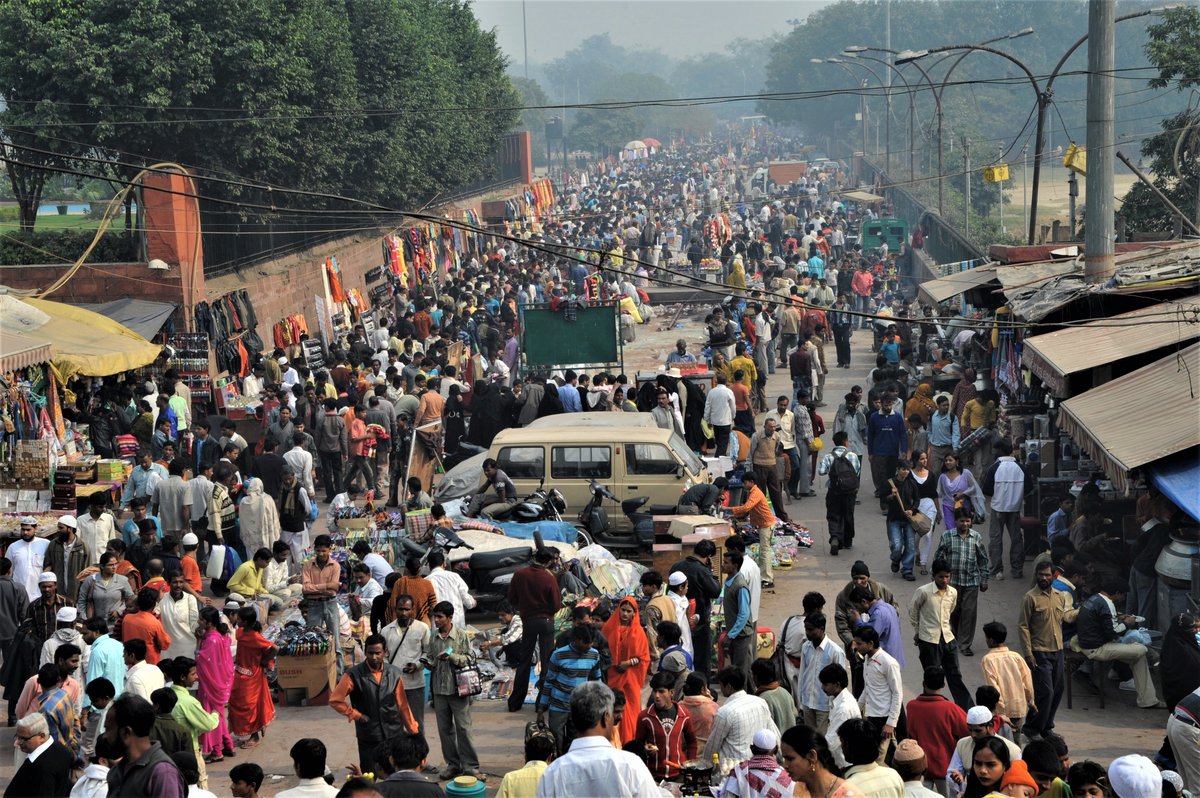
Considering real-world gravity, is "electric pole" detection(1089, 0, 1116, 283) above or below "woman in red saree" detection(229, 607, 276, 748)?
above

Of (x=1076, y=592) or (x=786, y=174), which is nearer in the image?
(x=1076, y=592)

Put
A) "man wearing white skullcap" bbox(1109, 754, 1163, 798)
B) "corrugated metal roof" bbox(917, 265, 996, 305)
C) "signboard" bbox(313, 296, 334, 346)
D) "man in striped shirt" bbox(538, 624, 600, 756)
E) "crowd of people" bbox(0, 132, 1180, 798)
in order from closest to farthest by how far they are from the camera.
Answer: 1. "man wearing white skullcap" bbox(1109, 754, 1163, 798)
2. "crowd of people" bbox(0, 132, 1180, 798)
3. "man in striped shirt" bbox(538, 624, 600, 756)
4. "corrugated metal roof" bbox(917, 265, 996, 305)
5. "signboard" bbox(313, 296, 334, 346)

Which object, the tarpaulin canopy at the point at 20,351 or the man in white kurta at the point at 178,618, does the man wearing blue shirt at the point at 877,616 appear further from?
the tarpaulin canopy at the point at 20,351

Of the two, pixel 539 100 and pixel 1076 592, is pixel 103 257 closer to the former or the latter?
pixel 1076 592

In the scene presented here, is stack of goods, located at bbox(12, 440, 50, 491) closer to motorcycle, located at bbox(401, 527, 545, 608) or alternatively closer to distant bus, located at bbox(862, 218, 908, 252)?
motorcycle, located at bbox(401, 527, 545, 608)

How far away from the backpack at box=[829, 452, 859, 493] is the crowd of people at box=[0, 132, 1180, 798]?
33 mm

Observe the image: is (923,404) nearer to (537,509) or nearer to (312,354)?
(537,509)

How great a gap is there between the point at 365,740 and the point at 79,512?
7.62 metres

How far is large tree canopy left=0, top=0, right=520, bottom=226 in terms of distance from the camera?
2669 cm

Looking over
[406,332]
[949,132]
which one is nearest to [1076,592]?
[406,332]

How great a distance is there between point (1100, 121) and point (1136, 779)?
10.7 metres

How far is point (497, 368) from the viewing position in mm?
23047

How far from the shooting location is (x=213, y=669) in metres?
10.9

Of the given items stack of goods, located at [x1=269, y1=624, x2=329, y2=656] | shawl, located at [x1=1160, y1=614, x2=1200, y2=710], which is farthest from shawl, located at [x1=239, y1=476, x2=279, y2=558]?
shawl, located at [x1=1160, y1=614, x2=1200, y2=710]
